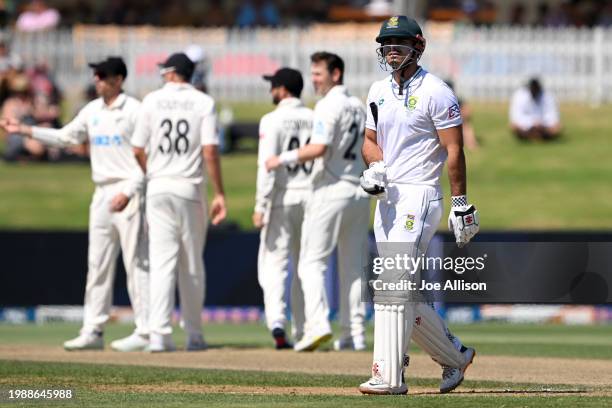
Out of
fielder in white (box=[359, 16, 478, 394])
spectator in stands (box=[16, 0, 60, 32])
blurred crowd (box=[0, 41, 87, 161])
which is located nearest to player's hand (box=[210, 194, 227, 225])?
fielder in white (box=[359, 16, 478, 394])

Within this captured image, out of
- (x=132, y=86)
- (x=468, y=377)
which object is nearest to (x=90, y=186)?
(x=132, y=86)

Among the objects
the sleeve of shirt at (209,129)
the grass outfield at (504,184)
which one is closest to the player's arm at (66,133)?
the sleeve of shirt at (209,129)

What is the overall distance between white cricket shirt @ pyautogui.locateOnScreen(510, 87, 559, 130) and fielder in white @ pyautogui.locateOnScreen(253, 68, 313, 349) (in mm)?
14559

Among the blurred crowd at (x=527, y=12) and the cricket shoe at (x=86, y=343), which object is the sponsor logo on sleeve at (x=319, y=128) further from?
the blurred crowd at (x=527, y=12)

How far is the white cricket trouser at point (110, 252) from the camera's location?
1410cm

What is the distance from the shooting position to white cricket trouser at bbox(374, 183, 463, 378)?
952cm

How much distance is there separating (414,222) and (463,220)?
12.2 inches

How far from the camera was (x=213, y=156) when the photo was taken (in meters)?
13.6

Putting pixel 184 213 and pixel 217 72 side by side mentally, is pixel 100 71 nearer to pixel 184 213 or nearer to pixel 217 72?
pixel 184 213

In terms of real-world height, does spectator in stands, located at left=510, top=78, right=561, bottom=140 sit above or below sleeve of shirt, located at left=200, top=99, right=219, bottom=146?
below

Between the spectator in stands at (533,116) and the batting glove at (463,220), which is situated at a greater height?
the batting glove at (463,220)

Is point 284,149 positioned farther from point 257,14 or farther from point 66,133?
point 257,14

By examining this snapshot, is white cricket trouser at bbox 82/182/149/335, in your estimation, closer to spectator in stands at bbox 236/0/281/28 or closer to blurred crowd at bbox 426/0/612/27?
blurred crowd at bbox 426/0/612/27

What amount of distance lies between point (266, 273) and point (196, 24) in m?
19.4
